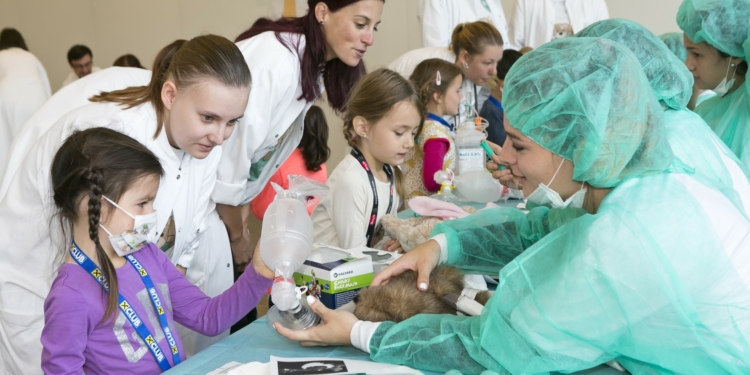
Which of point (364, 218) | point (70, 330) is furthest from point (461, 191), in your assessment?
point (70, 330)

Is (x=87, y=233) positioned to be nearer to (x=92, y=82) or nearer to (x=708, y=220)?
(x=92, y=82)

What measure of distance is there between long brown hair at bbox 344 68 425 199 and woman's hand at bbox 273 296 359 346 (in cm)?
118

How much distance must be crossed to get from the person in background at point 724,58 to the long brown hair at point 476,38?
1.37 meters

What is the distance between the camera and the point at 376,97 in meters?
2.38

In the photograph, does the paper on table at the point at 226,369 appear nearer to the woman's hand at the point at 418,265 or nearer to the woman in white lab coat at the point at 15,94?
the woman's hand at the point at 418,265

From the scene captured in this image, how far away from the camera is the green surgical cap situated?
7.65 feet

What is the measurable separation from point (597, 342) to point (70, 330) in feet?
3.29

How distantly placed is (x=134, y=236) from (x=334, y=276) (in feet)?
1.47

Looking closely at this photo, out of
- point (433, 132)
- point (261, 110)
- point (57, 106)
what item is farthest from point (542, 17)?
point (57, 106)

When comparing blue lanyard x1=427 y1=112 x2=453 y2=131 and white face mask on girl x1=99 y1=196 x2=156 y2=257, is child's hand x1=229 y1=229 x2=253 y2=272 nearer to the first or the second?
white face mask on girl x1=99 y1=196 x2=156 y2=257

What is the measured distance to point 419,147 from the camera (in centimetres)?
304

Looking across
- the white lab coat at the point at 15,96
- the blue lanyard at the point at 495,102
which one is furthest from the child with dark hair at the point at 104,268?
the white lab coat at the point at 15,96

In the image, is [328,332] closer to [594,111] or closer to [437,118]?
[594,111]

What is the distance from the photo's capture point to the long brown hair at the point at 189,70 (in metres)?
1.58
